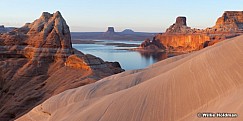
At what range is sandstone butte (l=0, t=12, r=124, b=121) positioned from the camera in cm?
2498

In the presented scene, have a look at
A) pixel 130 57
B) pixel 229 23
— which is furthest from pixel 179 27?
pixel 130 57

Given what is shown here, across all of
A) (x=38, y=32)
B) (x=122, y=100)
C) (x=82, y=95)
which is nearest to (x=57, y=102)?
(x=82, y=95)

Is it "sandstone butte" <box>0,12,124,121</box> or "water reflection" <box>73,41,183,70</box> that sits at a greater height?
"sandstone butte" <box>0,12,124,121</box>

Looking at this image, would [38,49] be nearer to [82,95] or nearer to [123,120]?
[82,95]

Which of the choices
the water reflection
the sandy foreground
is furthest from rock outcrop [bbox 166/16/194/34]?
the sandy foreground

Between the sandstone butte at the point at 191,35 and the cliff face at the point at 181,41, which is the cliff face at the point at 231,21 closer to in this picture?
the sandstone butte at the point at 191,35

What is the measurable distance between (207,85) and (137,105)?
6.74ft

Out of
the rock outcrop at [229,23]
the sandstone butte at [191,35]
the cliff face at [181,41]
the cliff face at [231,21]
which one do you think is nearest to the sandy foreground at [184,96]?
the sandstone butte at [191,35]

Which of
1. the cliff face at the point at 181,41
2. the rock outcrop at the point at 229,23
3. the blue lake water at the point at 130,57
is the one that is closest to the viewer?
the blue lake water at the point at 130,57

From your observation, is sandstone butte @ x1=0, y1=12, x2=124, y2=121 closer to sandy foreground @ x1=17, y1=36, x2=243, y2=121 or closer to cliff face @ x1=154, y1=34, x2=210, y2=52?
sandy foreground @ x1=17, y1=36, x2=243, y2=121

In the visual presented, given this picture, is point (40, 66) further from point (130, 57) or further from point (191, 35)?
point (191, 35)

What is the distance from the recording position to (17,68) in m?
31.5

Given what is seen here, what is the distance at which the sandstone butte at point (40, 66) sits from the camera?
25.0 m

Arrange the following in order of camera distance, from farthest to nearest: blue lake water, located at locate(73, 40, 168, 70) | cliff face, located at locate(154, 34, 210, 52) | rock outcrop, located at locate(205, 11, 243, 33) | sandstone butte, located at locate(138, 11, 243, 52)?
rock outcrop, located at locate(205, 11, 243, 33) → sandstone butte, located at locate(138, 11, 243, 52) → cliff face, located at locate(154, 34, 210, 52) → blue lake water, located at locate(73, 40, 168, 70)
